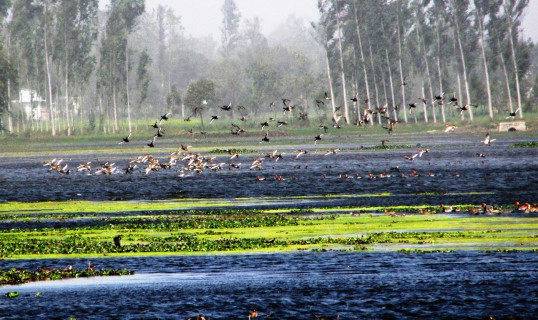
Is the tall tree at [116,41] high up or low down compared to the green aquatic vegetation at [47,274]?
up

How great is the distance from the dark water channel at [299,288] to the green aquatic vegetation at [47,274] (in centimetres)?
50

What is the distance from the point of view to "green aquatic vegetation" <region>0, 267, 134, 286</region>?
78.1 feet

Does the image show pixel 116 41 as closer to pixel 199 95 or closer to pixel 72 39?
pixel 72 39

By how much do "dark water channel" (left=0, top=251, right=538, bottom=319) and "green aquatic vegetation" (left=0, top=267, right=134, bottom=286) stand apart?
0.50 m

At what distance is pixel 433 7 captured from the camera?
154m

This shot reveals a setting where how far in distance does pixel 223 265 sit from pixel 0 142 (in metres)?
120

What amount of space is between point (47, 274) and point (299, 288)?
7.17 m

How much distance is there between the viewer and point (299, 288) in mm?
21922

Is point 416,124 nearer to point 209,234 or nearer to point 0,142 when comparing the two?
point 0,142

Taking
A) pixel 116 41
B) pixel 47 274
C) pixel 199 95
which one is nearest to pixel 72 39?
pixel 116 41

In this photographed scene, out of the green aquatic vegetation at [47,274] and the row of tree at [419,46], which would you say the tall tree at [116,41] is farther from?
the green aquatic vegetation at [47,274]

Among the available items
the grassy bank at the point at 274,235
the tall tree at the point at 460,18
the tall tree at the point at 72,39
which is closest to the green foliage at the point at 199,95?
the tall tree at the point at 72,39

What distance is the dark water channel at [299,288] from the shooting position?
19.5 m

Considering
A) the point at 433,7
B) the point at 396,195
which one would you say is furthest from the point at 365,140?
the point at 396,195
